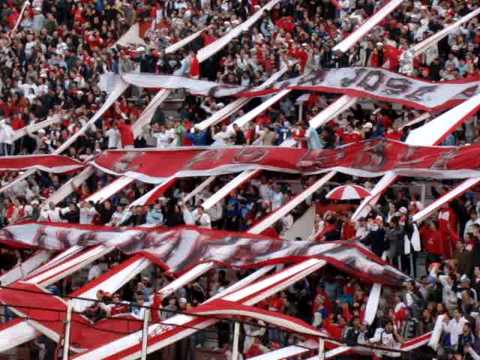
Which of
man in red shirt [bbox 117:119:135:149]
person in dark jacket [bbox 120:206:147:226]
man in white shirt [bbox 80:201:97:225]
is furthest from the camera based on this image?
man in red shirt [bbox 117:119:135:149]

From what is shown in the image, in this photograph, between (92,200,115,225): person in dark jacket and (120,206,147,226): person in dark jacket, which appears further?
(92,200,115,225): person in dark jacket

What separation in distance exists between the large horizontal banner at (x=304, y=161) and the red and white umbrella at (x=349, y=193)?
55.2 inches

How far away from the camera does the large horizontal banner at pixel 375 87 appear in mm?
33750

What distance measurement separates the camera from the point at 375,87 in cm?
3494

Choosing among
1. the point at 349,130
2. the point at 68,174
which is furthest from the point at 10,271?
the point at 349,130

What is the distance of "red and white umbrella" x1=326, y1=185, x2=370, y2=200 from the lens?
2984cm

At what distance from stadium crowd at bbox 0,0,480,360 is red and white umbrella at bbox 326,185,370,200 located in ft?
1.43

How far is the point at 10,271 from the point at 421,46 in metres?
10.1

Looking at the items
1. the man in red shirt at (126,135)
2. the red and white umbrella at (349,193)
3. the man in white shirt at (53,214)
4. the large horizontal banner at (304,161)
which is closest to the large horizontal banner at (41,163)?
the large horizontal banner at (304,161)

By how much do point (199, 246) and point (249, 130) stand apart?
15.4 feet

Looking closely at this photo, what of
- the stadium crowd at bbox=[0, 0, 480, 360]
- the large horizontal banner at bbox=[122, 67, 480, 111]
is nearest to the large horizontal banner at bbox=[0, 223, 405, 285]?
the stadium crowd at bbox=[0, 0, 480, 360]

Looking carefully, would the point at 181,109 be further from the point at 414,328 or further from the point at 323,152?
the point at 414,328

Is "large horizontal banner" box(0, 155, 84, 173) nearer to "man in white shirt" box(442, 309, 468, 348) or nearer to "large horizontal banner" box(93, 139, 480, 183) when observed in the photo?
"large horizontal banner" box(93, 139, 480, 183)

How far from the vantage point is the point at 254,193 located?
3328 centimetres
